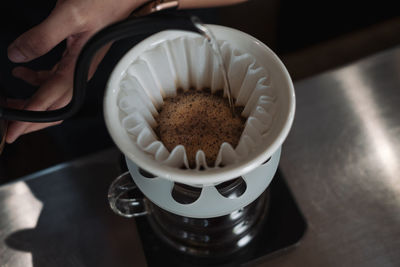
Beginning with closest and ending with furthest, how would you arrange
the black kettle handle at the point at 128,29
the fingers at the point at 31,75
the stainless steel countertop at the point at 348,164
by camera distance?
the black kettle handle at the point at 128,29
the stainless steel countertop at the point at 348,164
the fingers at the point at 31,75

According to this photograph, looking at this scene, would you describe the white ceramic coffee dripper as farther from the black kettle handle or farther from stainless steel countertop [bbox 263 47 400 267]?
stainless steel countertop [bbox 263 47 400 267]

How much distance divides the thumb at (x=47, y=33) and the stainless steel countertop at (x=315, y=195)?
0.93 ft

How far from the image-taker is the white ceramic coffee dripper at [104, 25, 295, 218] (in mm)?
441

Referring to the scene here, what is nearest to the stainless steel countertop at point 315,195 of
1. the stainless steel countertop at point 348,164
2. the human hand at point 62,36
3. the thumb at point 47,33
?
the stainless steel countertop at point 348,164

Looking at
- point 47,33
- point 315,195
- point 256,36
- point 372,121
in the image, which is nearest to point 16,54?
point 47,33

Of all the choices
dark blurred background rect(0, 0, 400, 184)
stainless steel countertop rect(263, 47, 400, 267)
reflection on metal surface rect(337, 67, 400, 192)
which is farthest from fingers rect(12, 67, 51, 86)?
reflection on metal surface rect(337, 67, 400, 192)

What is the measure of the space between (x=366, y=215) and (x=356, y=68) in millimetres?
362

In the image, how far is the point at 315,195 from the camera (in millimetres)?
769

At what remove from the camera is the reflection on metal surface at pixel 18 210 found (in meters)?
0.76

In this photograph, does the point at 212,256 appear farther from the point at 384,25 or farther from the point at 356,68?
the point at 384,25

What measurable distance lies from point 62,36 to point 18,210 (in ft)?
1.29

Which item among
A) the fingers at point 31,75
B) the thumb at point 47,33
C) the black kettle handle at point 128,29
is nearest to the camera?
the black kettle handle at point 128,29

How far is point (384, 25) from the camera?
124 centimetres

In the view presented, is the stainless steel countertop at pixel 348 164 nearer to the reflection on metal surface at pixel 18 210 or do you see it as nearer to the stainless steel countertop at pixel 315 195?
the stainless steel countertop at pixel 315 195
